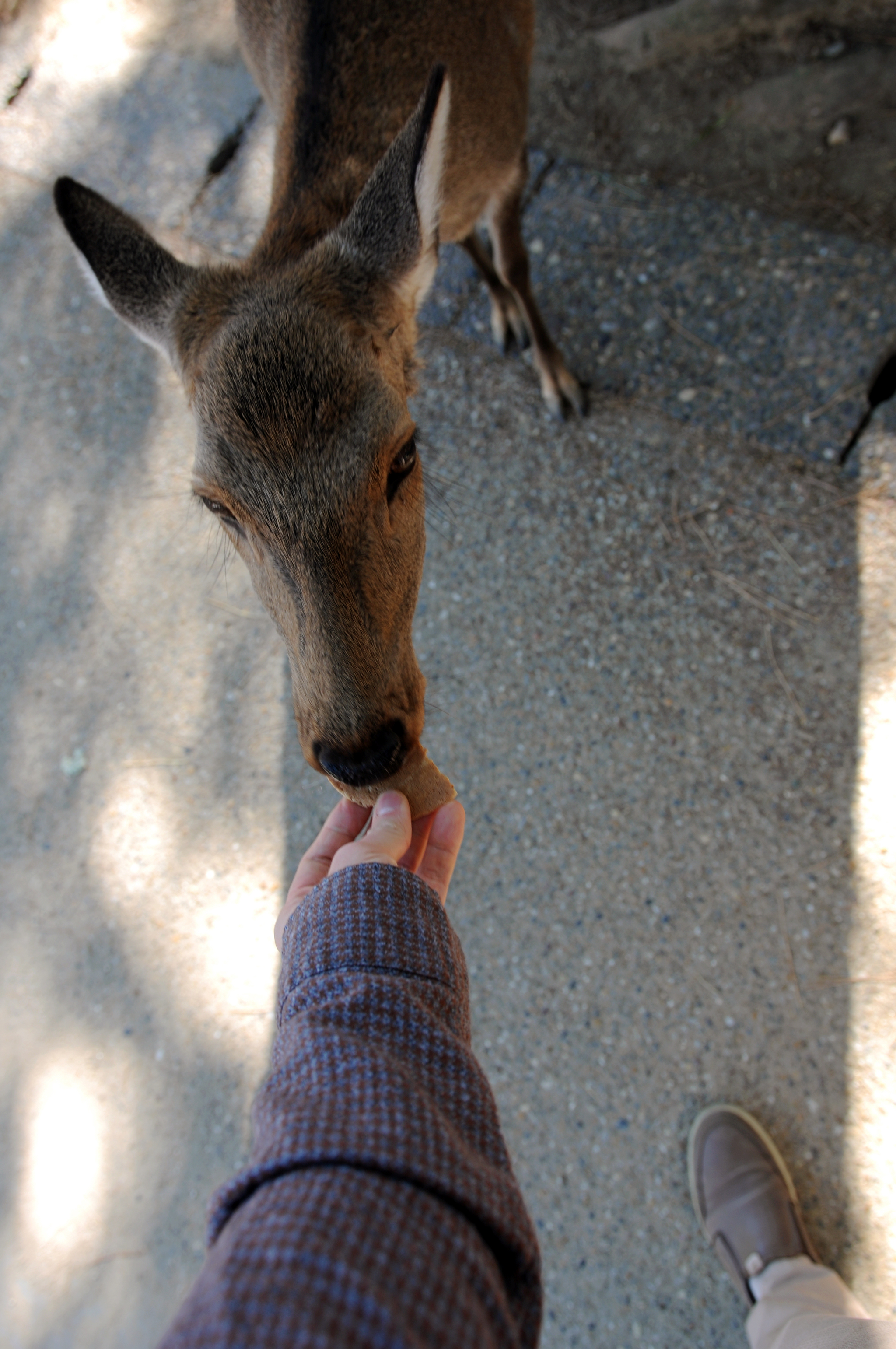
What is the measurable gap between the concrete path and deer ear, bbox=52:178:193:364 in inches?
40.1

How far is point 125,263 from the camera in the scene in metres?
2.42

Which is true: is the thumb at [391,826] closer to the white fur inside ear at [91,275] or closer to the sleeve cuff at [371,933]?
the sleeve cuff at [371,933]

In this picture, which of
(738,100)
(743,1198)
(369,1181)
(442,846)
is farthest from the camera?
(738,100)

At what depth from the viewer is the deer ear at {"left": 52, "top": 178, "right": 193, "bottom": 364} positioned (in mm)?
2395

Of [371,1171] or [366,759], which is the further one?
[366,759]

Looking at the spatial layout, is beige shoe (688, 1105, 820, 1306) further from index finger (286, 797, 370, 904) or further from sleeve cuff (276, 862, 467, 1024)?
index finger (286, 797, 370, 904)

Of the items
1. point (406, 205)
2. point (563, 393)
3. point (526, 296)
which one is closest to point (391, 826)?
point (406, 205)

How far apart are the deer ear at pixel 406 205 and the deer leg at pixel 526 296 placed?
3.37ft

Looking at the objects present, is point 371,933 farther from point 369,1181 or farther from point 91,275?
point 91,275

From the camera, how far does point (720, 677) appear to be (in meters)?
3.24

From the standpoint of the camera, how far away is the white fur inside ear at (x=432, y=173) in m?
2.06

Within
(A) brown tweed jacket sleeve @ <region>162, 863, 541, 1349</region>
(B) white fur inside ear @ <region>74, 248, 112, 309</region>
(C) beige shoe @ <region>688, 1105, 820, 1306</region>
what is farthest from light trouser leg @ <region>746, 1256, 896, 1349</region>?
(B) white fur inside ear @ <region>74, 248, 112, 309</region>

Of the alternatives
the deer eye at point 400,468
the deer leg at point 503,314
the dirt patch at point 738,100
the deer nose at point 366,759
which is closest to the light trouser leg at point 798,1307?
the deer nose at point 366,759

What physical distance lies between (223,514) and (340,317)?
0.63 metres
